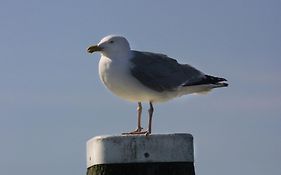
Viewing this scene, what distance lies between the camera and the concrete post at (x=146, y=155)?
554 cm

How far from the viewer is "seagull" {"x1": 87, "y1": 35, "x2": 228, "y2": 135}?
363 inches

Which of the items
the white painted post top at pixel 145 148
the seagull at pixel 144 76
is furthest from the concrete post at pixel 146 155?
the seagull at pixel 144 76

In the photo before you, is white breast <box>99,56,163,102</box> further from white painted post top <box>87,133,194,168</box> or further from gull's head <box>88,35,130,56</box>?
white painted post top <box>87,133,194,168</box>

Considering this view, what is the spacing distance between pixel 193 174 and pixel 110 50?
4.14 meters

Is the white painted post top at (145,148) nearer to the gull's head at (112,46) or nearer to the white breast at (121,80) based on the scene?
the white breast at (121,80)

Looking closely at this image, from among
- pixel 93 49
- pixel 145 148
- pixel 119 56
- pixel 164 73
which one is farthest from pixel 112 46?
pixel 145 148

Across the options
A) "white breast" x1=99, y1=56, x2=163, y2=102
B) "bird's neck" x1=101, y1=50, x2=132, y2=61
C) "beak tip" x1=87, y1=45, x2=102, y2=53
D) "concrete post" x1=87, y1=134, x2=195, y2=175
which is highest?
"beak tip" x1=87, y1=45, x2=102, y2=53

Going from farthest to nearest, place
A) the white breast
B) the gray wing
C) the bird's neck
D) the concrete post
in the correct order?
the gray wing → the bird's neck → the white breast → the concrete post

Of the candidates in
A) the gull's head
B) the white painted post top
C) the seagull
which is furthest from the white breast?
the white painted post top

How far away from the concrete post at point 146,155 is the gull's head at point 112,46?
3.86 m

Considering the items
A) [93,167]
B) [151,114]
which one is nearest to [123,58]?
[151,114]

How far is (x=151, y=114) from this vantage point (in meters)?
9.57

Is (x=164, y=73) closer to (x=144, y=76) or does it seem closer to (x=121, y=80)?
(x=144, y=76)

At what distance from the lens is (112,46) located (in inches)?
376
